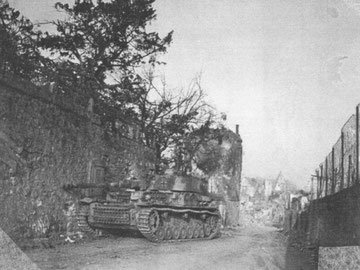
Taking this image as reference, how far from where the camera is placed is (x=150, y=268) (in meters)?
7.56

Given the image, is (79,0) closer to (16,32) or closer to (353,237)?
(16,32)

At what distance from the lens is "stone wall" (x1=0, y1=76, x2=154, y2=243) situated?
994 cm

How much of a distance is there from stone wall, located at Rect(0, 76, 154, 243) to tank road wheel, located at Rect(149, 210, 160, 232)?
267cm

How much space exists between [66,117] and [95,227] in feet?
12.7

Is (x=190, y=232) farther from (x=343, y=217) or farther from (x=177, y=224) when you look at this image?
(x=343, y=217)

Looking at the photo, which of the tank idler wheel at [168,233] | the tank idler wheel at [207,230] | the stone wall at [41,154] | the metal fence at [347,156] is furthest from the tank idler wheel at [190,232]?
the metal fence at [347,156]

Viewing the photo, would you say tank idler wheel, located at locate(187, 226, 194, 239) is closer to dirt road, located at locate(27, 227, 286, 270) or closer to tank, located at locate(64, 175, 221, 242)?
tank, located at locate(64, 175, 221, 242)

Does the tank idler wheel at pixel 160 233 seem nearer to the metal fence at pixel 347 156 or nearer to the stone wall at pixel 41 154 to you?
the stone wall at pixel 41 154

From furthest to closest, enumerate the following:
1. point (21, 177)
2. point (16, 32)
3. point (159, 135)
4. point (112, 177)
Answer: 1. point (159, 135)
2. point (16, 32)
3. point (112, 177)
4. point (21, 177)

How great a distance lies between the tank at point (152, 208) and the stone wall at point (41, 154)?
78 centimetres

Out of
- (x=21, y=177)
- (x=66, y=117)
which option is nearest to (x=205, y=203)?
(x=66, y=117)

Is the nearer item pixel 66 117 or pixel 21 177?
pixel 21 177

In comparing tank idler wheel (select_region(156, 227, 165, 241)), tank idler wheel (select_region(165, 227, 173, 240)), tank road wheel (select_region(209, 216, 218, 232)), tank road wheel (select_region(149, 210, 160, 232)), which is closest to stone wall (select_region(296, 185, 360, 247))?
tank road wheel (select_region(149, 210, 160, 232))

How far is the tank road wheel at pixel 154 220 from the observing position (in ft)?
41.1
